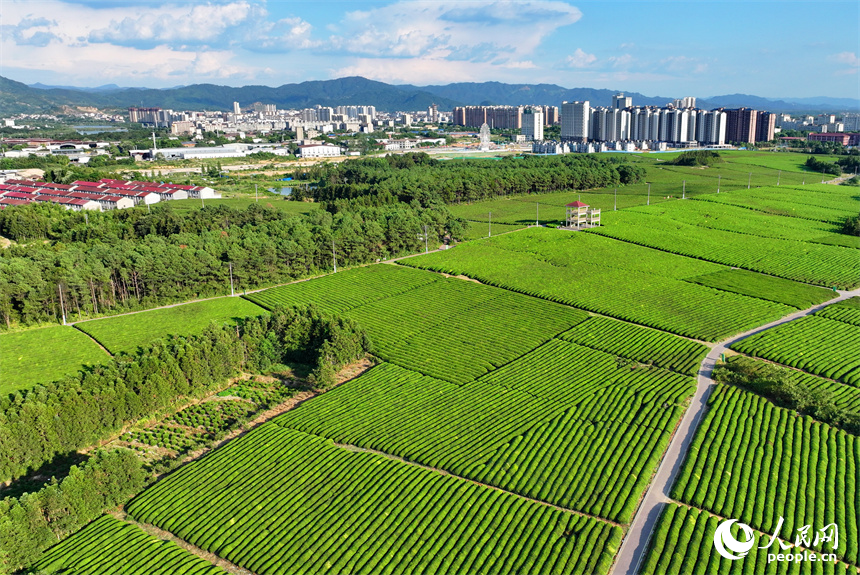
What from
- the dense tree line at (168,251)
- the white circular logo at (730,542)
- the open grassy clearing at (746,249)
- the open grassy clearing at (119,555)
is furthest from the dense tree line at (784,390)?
the dense tree line at (168,251)

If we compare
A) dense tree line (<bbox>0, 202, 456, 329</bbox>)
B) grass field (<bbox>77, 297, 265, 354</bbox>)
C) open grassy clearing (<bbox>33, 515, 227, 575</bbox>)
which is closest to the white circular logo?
open grassy clearing (<bbox>33, 515, 227, 575</bbox>)

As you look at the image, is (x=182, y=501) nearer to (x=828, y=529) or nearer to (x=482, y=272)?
(x=828, y=529)

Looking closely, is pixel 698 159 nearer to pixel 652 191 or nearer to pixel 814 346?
pixel 652 191

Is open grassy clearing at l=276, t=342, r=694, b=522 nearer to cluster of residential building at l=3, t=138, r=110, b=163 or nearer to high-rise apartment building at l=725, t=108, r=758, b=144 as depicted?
cluster of residential building at l=3, t=138, r=110, b=163

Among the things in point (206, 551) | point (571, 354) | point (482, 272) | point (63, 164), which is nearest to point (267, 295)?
point (482, 272)

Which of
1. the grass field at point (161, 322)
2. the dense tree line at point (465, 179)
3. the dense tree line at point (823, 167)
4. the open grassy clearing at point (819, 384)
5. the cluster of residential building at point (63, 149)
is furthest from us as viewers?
the cluster of residential building at point (63, 149)

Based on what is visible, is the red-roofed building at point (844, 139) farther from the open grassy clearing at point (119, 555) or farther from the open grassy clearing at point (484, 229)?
the open grassy clearing at point (119, 555)
